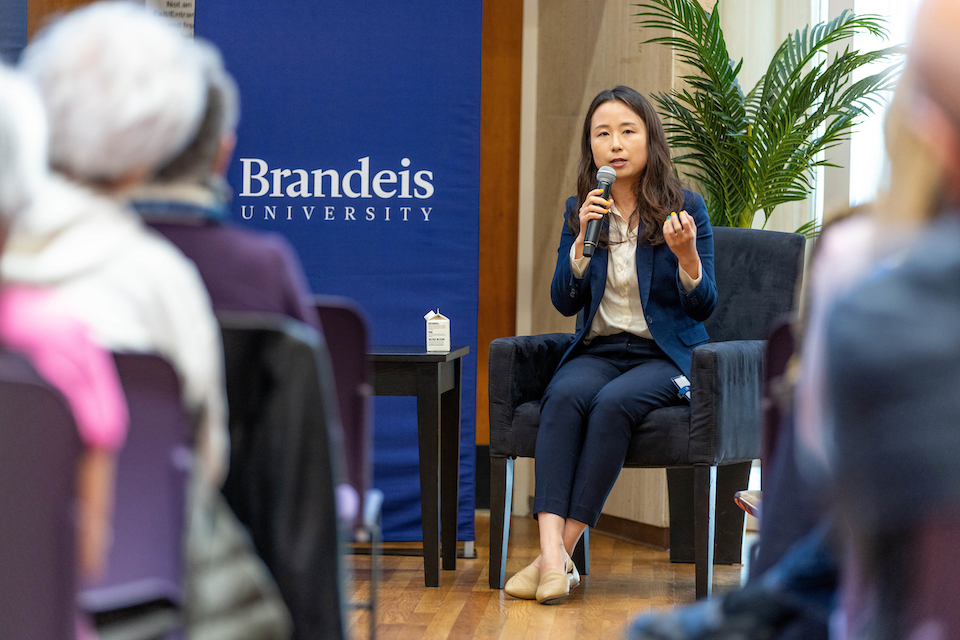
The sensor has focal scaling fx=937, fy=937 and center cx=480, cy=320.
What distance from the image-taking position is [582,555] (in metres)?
2.94

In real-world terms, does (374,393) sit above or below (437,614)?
above

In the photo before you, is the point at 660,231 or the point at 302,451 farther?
the point at 660,231

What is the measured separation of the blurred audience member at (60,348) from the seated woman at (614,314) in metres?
1.69

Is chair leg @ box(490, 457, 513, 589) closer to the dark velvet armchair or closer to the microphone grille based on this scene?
the dark velvet armchair

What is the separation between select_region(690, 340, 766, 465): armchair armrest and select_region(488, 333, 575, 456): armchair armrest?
1.72 feet

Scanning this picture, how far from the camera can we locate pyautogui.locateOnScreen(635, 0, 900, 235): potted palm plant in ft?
10.4

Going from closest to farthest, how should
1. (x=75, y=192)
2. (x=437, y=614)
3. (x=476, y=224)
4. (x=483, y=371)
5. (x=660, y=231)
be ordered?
(x=75, y=192)
(x=437, y=614)
(x=660, y=231)
(x=476, y=224)
(x=483, y=371)

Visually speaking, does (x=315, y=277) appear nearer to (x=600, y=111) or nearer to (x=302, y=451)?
(x=600, y=111)

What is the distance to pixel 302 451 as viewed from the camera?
111cm

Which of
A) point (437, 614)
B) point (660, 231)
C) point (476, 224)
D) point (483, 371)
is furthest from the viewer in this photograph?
point (483, 371)

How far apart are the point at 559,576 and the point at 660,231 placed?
1059mm

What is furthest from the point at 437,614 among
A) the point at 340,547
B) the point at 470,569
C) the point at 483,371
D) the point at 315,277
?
the point at 483,371

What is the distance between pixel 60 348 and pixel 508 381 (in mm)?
1859

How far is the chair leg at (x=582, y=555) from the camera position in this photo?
2.93 meters
